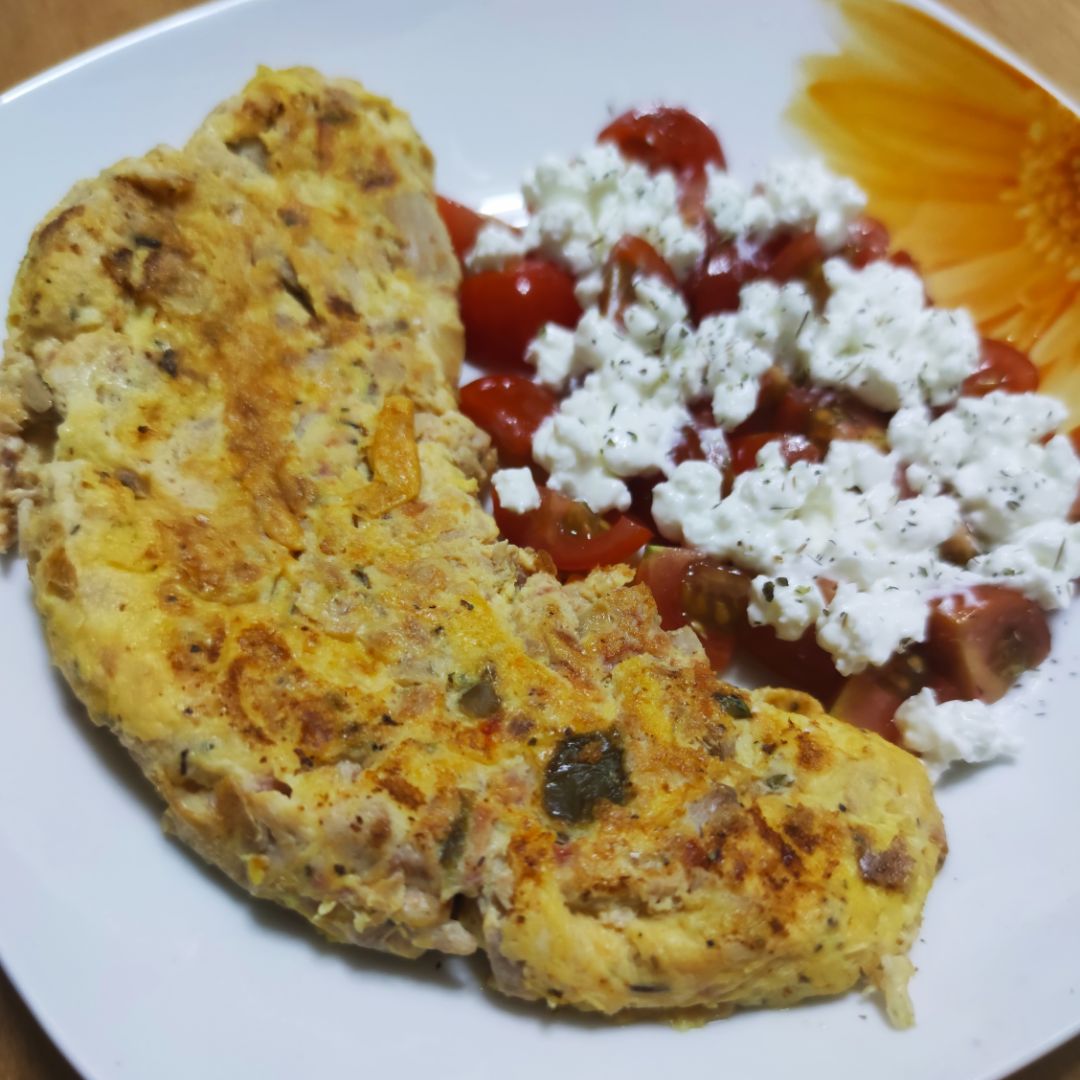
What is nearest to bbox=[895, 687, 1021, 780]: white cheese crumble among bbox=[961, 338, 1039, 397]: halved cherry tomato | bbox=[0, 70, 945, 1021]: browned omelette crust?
bbox=[0, 70, 945, 1021]: browned omelette crust

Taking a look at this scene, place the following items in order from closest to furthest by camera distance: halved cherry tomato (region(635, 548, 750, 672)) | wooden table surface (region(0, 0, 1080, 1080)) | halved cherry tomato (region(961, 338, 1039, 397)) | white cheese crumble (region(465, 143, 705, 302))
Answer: halved cherry tomato (region(635, 548, 750, 672)) → halved cherry tomato (region(961, 338, 1039, 397)) → white cheese crumble (region(465, 143, 705, 302)) → wooden table surface (region(0, 0, 1080, 1080))

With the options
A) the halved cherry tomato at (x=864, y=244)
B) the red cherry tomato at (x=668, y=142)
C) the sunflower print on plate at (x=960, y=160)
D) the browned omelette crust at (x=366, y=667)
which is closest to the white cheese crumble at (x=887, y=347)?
the halved cherry tomato at (x=864, y=244)

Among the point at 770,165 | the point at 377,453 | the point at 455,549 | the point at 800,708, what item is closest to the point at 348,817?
the point at 455,549

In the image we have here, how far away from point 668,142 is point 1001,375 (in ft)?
4.35

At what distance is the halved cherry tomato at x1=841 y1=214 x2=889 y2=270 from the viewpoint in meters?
3.31

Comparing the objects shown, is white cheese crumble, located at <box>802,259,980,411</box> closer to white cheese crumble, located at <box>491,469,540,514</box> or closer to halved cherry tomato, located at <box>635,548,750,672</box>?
halved cherry tomato, located at <box>635,548,750,672</box>

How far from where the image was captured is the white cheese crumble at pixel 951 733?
254 cm

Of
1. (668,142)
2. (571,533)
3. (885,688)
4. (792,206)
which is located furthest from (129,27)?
(885,688)

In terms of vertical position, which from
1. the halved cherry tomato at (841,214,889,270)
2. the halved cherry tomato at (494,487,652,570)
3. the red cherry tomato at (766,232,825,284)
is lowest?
the halved cherry tomato at (494,487,652,570)

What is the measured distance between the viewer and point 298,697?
2.05 meters

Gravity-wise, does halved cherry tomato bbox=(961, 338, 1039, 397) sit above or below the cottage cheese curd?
above

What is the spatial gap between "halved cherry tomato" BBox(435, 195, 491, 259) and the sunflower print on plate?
122 centimetres

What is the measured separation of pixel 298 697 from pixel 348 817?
264 millimetres

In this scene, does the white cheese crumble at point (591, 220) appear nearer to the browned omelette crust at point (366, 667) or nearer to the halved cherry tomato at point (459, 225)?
the halved cherry tomato at point (459, 225)
